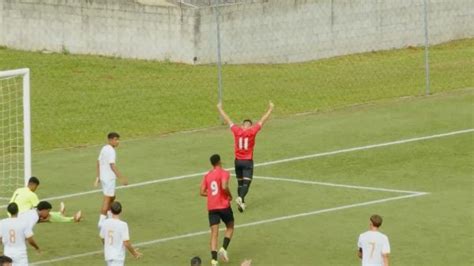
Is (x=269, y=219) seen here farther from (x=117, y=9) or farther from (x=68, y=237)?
(x=117, y=9)

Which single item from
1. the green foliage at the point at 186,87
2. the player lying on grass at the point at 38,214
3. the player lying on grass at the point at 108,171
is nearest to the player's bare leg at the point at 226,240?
the player lying on grass at the point at 108,171

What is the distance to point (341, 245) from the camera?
98.3 ft

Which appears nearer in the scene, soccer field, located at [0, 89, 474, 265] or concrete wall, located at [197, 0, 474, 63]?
soccer field, located at [0, 89, 474, 265]

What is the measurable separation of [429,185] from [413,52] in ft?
51.7

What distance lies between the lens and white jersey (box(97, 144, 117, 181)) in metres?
31.0

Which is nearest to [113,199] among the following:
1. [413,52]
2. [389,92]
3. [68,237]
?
[68,237]

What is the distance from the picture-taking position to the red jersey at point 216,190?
2845 centimetres

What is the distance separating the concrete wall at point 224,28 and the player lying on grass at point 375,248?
21349 mm

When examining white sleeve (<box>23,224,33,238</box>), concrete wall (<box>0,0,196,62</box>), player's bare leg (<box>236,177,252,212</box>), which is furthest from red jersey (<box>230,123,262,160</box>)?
concrete wall (<box>0,0,196,62</box>)

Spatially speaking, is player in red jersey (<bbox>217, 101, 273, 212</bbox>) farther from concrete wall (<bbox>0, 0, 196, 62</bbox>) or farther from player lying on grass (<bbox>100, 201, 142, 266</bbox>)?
concrete wall (<bbox>0, 0, 196, 62</bbox>)

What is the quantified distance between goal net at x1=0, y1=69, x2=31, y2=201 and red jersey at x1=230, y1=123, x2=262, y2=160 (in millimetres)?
4250

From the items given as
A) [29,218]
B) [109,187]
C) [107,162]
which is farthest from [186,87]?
[29,218]

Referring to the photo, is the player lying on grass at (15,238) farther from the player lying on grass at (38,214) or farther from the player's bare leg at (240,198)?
the player's bare leg at (240,198)

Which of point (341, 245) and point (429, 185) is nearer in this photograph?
point (341, 245)
